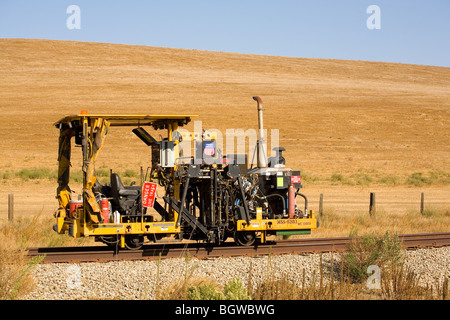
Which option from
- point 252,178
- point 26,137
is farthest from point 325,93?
point 252,178

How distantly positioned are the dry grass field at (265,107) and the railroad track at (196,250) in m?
3.04

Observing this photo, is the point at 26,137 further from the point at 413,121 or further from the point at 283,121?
the point at 413,121

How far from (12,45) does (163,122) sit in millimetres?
63595

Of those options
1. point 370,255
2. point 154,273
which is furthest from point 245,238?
point 370,255

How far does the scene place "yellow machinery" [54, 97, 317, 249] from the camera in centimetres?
1095

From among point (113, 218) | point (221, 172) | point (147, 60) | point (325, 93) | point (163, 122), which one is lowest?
point (113, 218)

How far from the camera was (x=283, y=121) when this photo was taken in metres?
47.5

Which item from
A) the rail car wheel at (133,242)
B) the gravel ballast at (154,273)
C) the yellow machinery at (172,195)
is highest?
the yellow machinery at (172,195)

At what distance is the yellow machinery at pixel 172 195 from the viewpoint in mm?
10945

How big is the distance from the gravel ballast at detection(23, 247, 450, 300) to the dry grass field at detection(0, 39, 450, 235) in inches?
186

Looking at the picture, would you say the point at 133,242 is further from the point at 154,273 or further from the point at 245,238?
the point at 245,238
